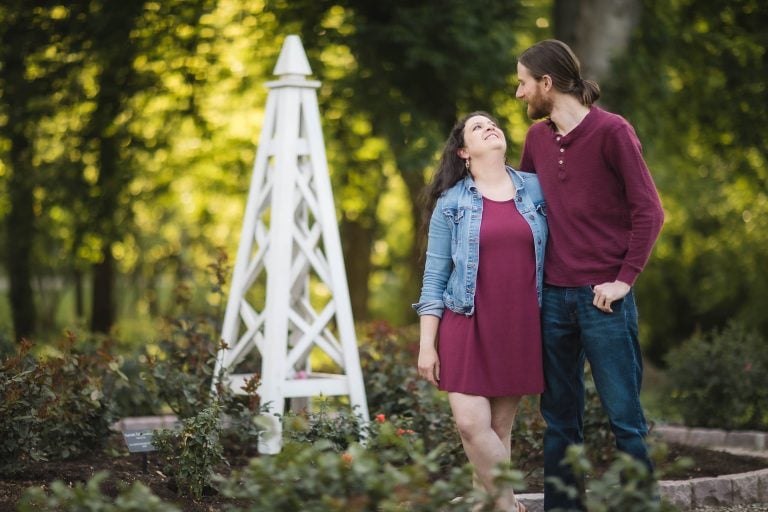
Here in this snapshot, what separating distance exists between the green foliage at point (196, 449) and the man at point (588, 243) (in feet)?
4.88

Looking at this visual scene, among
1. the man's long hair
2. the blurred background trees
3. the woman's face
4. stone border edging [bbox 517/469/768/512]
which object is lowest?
stone border edging [bbox 517/469/768/512]

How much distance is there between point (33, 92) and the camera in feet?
28.8

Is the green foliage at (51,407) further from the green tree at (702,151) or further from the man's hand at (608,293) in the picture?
the green tree at (702,151)

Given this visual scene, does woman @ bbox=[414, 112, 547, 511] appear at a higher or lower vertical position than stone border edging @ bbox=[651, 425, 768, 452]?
higher

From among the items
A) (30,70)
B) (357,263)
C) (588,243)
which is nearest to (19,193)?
(30,70)

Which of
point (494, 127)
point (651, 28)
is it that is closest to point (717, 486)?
point (494, 127)

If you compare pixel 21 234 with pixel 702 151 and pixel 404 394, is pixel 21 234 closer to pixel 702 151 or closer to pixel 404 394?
pixel 404 394

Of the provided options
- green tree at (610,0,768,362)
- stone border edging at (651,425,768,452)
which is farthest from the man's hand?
green tree at (610,0,768,362)

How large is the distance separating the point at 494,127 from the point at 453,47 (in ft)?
15.6

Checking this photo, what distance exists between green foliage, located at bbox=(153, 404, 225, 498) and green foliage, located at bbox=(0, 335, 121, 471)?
606mm

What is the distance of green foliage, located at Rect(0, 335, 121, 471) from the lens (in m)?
4.46

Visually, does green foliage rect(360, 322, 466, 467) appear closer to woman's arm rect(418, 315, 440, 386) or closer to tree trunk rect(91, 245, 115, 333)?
woman's arm rect(418, 315, 440, 386)

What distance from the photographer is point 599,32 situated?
8.62 meters

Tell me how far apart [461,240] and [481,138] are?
1.40 ft
